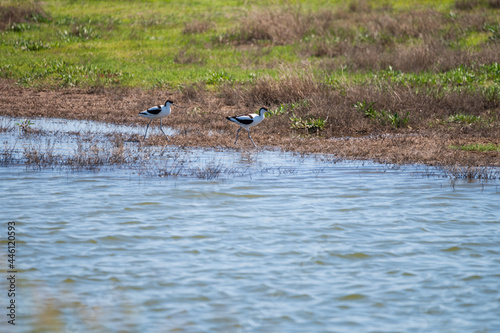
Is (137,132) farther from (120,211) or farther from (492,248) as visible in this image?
(492,248)

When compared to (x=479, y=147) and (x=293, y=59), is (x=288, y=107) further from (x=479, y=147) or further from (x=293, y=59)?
(x=293, y=59)

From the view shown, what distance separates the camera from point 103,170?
11961 millimetres

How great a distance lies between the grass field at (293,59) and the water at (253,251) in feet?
14.3

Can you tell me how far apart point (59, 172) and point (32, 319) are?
6045 mm

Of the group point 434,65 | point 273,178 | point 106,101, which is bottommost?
point 273,178

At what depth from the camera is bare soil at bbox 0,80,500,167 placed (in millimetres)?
13172

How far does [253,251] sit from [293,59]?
1718 cm

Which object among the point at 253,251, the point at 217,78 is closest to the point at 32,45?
the point at 217,78

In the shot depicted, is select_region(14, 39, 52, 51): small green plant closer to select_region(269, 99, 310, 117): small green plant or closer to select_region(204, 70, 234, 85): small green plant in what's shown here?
select_region(204, 70, 234, 85): small green plant

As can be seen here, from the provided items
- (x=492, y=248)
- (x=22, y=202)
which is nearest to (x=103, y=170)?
(x=22, y=202)

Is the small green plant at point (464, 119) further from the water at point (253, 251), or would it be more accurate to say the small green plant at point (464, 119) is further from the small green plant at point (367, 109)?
the water at point (253, 251)

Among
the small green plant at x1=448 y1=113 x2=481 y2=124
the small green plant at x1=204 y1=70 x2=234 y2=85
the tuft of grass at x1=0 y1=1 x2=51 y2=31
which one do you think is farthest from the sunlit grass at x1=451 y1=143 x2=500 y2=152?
the tuft of grass at x1=0 y1=1 x2=51 y2=31

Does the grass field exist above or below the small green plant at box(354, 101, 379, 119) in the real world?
above

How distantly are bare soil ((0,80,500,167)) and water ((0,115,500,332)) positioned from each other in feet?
5.01
